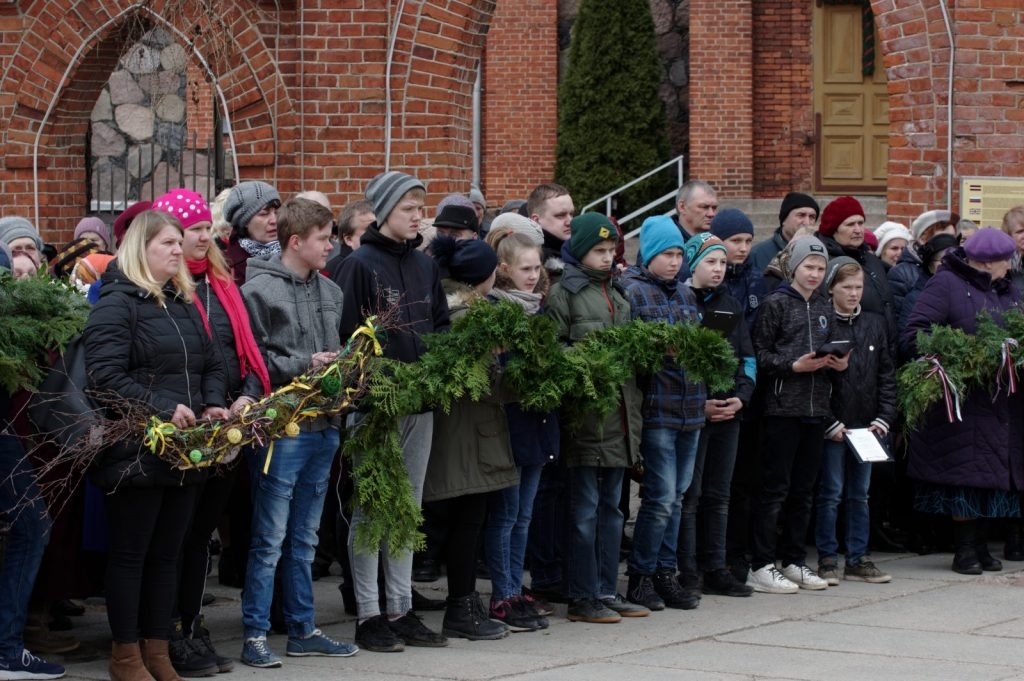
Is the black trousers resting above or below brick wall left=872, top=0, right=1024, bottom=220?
below

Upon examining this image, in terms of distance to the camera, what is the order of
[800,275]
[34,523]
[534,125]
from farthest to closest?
1. [534,125]
2. [800,275]
3. [34,523]

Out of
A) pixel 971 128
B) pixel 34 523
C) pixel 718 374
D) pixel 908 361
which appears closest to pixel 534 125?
pixel 971 128

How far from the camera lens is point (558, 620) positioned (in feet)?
25.8

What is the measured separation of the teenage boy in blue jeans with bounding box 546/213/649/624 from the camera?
7.64m

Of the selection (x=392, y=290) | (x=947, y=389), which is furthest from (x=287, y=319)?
(x=947, y=389)

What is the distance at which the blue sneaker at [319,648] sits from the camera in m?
6.95

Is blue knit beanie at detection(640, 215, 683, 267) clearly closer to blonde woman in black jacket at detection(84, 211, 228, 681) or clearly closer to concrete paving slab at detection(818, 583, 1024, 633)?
concrete paving slab at detection(818, 583, 1024, 633)

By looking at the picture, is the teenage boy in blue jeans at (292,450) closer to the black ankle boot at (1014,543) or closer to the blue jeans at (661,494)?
the blue jeans at (661,494)

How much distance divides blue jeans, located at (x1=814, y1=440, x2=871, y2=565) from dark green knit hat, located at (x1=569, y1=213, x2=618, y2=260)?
6.51 feet

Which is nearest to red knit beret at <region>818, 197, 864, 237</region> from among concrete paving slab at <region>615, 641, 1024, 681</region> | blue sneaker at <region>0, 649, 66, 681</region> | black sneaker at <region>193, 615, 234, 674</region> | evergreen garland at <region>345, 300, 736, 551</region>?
evergreen garland at <region>345, 300, 736, 551</region>

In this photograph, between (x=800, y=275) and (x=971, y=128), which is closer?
(x=800, y=275)

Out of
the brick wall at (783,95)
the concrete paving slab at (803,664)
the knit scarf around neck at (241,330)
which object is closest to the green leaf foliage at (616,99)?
the brick wall at (783,95)

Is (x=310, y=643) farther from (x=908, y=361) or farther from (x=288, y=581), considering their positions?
(x=908, y=361)

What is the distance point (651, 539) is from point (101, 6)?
235 inches
